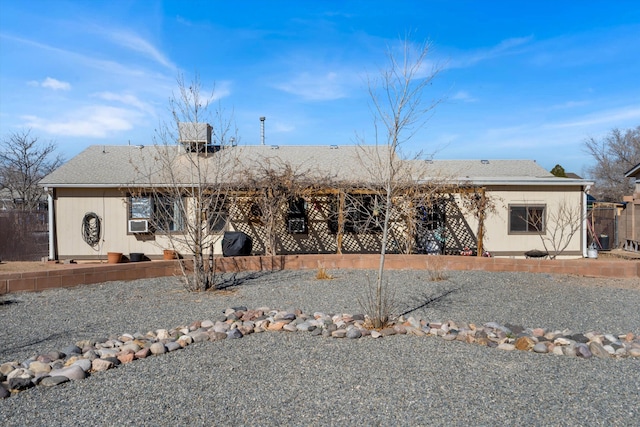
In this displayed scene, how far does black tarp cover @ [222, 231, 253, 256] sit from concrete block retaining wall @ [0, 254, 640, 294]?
4.53 ft

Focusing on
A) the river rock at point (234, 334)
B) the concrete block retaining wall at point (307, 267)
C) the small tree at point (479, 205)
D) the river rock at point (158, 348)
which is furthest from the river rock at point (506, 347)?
the small tree at point (479, 205)

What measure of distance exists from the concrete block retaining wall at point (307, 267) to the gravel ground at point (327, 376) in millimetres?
1250

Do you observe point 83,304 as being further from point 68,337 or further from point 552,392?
point 552,392

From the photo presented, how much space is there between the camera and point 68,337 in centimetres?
550

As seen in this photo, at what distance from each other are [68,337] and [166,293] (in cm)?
264

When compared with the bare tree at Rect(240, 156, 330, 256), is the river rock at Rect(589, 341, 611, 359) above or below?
below

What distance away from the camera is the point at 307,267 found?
11094 millimetres

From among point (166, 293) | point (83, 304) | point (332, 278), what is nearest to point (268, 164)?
point (332, 278)

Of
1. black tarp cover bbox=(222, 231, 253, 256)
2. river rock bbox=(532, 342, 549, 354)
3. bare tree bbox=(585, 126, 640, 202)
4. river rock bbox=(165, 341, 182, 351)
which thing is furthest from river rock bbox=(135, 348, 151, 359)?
bare tree bbox=(585, 126, 640, 202)

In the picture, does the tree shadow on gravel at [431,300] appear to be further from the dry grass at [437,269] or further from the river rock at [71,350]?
the river rock at [71,350]

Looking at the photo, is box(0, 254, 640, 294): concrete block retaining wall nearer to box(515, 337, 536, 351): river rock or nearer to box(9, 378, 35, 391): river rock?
box(515, 337, 536, 351): river rock

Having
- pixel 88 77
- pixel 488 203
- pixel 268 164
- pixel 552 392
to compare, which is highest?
pixel 88 77

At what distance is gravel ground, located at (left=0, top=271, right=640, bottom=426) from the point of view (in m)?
3.45

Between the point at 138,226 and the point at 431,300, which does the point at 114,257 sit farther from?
the point at 431,300
